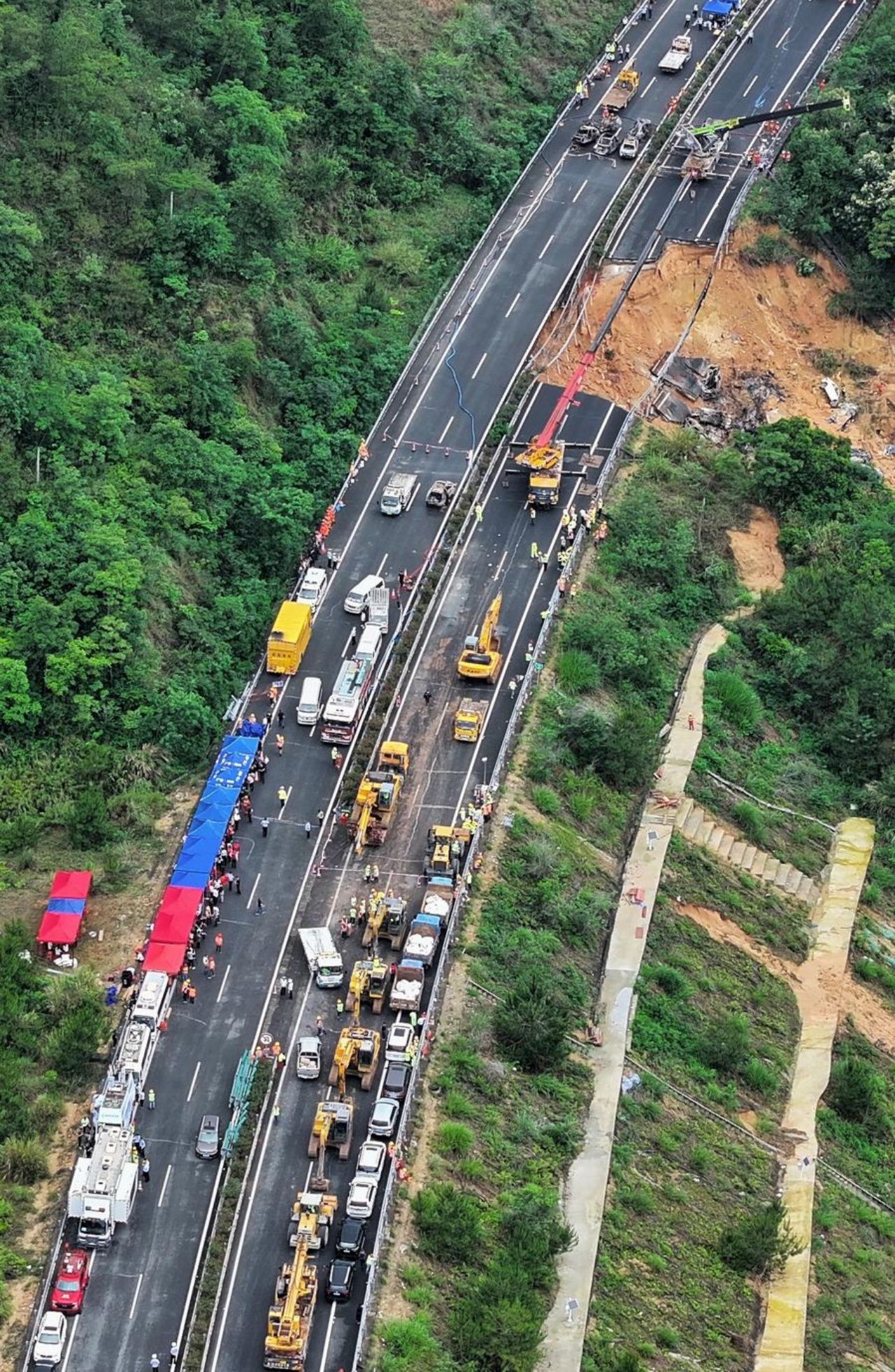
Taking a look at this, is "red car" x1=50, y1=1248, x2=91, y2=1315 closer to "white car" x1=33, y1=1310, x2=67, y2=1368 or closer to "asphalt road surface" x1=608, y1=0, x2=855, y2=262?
"white car" x1=33, y1=1310, x2=67, y2=1368

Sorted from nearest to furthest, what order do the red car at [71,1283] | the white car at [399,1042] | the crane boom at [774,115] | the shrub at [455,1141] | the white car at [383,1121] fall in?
the red car at [71,1283] < the white car at [383,1121] < the shrub at [455,1141] < the white car at [399,1042] < the crane boom at [774,115]

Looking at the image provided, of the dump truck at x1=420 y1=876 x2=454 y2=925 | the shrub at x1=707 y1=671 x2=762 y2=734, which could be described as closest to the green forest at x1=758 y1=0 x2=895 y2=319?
the shrub at x1=707 y1=671 x2=762 y2=734

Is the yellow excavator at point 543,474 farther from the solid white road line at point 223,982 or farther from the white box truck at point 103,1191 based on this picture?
the white box truck at point 103,1191

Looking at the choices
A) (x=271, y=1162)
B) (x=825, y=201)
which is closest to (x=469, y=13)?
(x=825, y=201)

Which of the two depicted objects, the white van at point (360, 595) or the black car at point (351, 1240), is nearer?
the black car at point (351, 1240)

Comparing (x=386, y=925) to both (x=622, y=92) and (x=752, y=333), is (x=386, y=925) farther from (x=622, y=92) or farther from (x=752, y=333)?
(x=622, y=92)

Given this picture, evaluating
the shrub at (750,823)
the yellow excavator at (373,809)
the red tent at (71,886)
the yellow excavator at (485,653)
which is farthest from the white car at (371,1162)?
the shrub at (750,823)
